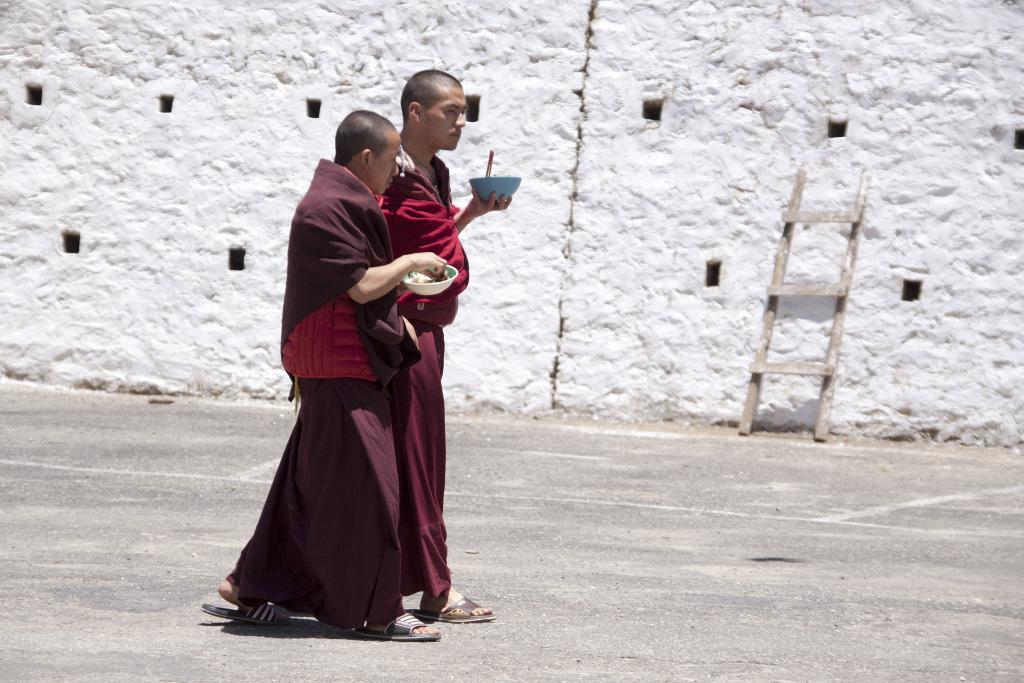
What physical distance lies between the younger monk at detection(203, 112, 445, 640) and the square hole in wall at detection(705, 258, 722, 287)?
5928 mm

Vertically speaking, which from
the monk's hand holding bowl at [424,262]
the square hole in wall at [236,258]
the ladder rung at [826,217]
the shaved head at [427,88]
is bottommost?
the square hole in wall at [236,258]

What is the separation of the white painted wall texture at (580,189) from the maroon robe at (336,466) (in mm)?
5856

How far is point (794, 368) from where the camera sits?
9781 mm

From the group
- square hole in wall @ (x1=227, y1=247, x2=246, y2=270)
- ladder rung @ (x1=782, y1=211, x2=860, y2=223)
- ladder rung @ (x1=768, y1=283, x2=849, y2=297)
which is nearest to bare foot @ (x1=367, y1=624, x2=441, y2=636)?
ladder rung @ (x1=768, y1=283, x2=849, y2=297)

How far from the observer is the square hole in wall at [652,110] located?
1018 cm

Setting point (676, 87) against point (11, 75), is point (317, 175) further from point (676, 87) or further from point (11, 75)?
point (11, 75)

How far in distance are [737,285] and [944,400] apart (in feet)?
5.27

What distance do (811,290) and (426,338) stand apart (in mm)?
5708

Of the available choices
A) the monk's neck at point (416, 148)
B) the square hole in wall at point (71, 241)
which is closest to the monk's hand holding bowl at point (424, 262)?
the monk's neck at point (416, 148)

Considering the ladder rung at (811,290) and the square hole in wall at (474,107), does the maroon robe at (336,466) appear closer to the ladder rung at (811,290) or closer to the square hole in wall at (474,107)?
the ladder rung at (811,290)

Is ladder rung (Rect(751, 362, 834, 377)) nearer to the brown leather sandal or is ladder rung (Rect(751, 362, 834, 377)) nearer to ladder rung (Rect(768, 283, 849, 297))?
ladder rung (Rect(768, 283, 849, 297))

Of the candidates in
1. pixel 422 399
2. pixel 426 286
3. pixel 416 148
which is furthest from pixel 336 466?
pixel 416 148

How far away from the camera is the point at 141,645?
393cm

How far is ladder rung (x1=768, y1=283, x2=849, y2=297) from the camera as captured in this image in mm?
9797
